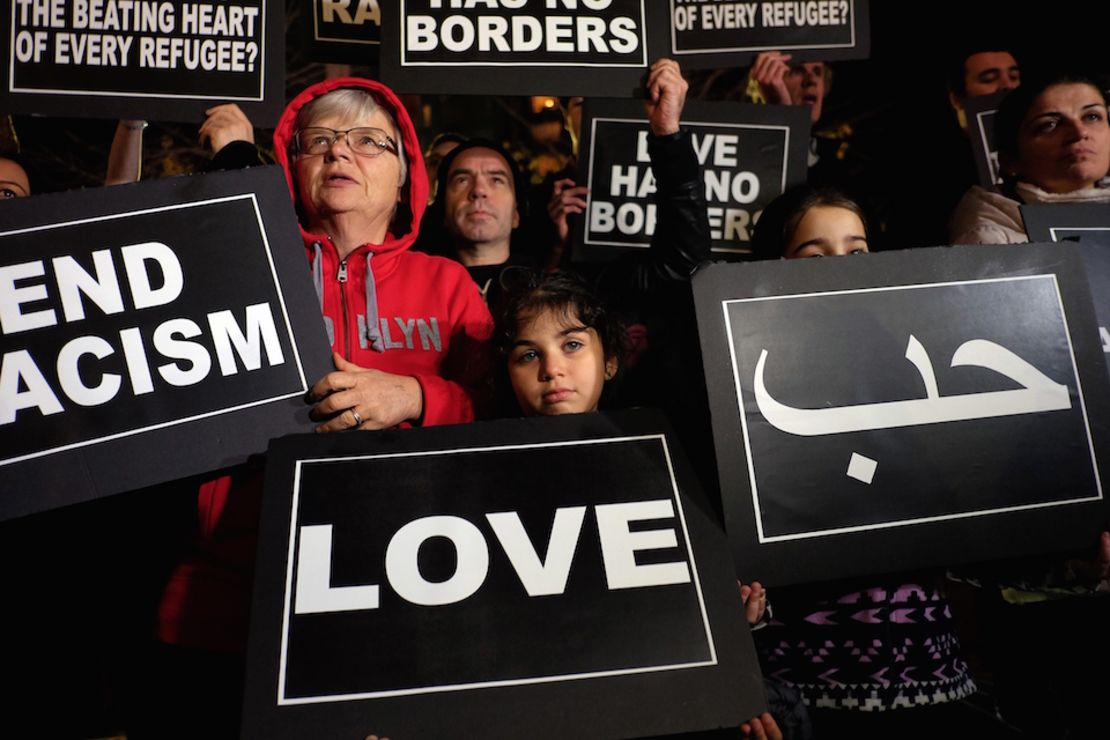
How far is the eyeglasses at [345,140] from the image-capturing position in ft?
6.07

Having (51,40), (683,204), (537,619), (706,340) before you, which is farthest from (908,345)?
(51,40)

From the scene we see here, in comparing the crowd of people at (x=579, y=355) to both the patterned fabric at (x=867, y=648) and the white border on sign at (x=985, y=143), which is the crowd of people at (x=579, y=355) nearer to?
the patterned fabric at (x=867, y=648)

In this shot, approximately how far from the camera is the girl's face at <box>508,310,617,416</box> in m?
1.77

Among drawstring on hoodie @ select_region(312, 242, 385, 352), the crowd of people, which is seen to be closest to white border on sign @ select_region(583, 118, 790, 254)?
the crowd of people

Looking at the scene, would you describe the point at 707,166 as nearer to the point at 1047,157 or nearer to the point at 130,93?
the point at 1047,157

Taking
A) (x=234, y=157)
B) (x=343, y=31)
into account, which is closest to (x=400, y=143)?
(x=234, y=157)

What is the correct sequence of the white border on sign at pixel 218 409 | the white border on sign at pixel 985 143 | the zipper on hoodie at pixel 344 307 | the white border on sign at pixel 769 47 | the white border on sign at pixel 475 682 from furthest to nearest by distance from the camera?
the white border on sign at pixel 985 143, the white border on sign at pixel 769 47, the zipper on hoodie at pixel 344 307, the white border on sign at pixel 218 409, the white border on sign at pixel 475 682

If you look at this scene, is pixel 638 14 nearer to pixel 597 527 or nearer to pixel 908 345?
Result: pixel 908 345

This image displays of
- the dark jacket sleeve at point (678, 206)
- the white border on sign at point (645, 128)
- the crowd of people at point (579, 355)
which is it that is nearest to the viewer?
the crowd of people at point (579, 355)

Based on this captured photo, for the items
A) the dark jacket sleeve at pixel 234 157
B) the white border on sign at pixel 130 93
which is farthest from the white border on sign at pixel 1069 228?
the white border on sign at pixel 130 93

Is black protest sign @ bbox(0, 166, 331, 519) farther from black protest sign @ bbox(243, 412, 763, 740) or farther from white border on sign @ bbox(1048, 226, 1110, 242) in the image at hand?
white border on sign @ bbox(1048, 226, 1110, 242)

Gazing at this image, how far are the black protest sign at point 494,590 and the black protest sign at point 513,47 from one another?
0.90 meters

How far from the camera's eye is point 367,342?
1746mm

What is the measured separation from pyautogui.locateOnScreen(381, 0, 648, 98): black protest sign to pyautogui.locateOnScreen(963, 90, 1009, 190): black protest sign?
136cm
